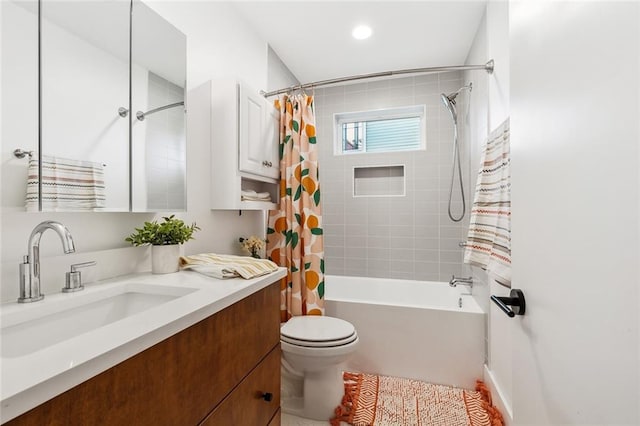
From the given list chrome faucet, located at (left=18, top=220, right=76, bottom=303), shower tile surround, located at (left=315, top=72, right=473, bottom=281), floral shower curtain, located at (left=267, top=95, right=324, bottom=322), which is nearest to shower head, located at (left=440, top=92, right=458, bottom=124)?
shower tile surround, located at (left=315, top=72, right=473, bottom=281)

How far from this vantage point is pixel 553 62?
→ 63cm

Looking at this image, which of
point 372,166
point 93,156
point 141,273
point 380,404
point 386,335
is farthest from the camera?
point 372,166

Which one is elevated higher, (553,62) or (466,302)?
(553,62)

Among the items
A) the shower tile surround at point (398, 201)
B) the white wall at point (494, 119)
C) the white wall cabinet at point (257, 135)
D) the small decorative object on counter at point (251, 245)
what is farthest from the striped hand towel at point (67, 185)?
the shower tile surround at point (398, 201)

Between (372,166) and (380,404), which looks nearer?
(380,404)

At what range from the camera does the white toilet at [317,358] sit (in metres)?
1.67

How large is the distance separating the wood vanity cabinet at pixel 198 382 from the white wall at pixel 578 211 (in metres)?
0.82

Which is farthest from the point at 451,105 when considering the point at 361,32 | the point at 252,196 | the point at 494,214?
the point at 252,196

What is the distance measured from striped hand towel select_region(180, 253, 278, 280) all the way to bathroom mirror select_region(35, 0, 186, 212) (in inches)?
11.3

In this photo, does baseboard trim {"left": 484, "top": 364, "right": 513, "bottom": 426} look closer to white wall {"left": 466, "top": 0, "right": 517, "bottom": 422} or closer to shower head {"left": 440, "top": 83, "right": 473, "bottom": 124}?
white wall {"left": 466, "top": 0, "right": 517, "bottom": 422}

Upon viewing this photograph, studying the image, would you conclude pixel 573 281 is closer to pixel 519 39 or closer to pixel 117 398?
pixel 519 39

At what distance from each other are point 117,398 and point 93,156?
33.8 inches

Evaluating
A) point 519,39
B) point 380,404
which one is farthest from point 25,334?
point 380,404

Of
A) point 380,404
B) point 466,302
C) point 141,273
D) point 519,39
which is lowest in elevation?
point 380,404
